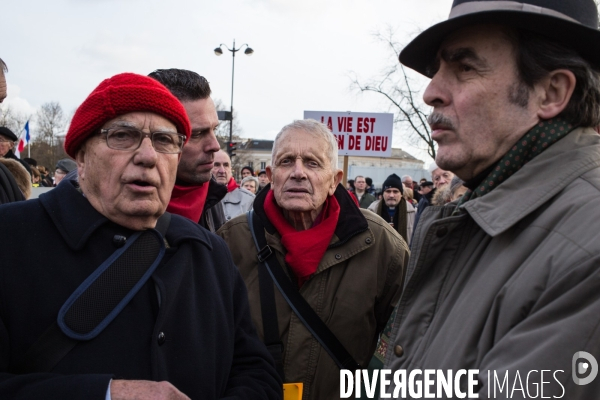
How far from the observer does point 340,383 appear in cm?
276

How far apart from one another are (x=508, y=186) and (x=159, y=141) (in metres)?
1.34

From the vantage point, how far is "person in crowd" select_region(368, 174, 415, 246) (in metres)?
8.77

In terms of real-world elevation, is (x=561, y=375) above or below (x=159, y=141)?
below

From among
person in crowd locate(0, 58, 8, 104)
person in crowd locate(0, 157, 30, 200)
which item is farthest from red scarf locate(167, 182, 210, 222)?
person in crowd locate(0, 157, 30, 200)

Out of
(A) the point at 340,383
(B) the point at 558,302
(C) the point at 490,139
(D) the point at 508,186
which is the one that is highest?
(C) the point at 490,139

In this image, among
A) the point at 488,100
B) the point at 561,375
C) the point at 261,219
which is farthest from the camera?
the point at 261,219

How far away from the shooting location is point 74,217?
1896mm

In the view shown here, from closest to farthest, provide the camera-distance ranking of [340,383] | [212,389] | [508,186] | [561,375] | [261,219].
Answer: [561,375]
[508,186]
[212,389]
[340,383]
[261,219]

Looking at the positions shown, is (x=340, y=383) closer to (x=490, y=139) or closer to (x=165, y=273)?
(x=165, y=273)

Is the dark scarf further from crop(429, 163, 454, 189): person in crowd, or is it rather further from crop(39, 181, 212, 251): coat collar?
crop(39, 181, 212, 251): coat collar

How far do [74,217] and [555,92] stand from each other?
1720 millimetres

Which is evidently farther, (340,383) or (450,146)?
(340,383)

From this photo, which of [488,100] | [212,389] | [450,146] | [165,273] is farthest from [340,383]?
[488,100]

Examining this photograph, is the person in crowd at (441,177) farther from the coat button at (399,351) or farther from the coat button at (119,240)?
the coat button at (119,240)
